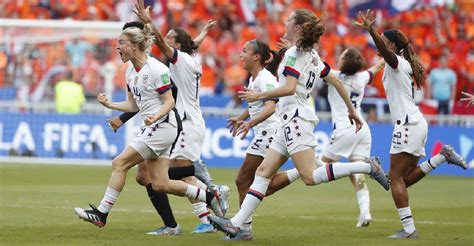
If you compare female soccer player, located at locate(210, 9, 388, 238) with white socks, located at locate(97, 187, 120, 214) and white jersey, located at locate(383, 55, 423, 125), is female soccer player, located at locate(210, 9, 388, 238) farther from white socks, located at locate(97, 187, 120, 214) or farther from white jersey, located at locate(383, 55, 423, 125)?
white socks, located at locate(97, 187, 120, 214)

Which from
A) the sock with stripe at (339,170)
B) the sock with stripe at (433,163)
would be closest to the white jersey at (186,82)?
the sock with stripe at (339,170)

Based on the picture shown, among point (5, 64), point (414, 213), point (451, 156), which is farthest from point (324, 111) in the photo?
point (451, 156)

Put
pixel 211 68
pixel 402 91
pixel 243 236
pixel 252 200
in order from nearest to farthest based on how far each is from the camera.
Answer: pixel 252 200 → pixel 243 236 → pixel 402 91 → pixel 211 68

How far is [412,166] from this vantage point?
13305mm

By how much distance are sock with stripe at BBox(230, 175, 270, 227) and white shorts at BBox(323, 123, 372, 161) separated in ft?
12.7

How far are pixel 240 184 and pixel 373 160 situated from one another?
6.24 feet

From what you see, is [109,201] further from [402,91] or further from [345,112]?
[345,112]

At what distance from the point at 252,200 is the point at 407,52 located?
8.63 ft

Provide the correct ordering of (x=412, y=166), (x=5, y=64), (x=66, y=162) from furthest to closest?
(x=5, y=64), (x=66, y=162), (x=412, y=166)

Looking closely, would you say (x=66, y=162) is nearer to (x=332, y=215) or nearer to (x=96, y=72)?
(x=96, y=72)

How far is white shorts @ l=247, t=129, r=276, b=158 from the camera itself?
13438mm

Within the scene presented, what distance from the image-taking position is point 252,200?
1212 centimetres

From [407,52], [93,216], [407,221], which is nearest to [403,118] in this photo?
[407,52]

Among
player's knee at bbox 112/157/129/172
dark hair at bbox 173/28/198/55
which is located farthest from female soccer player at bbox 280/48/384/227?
player's knee at bbox 112/157/129/172
